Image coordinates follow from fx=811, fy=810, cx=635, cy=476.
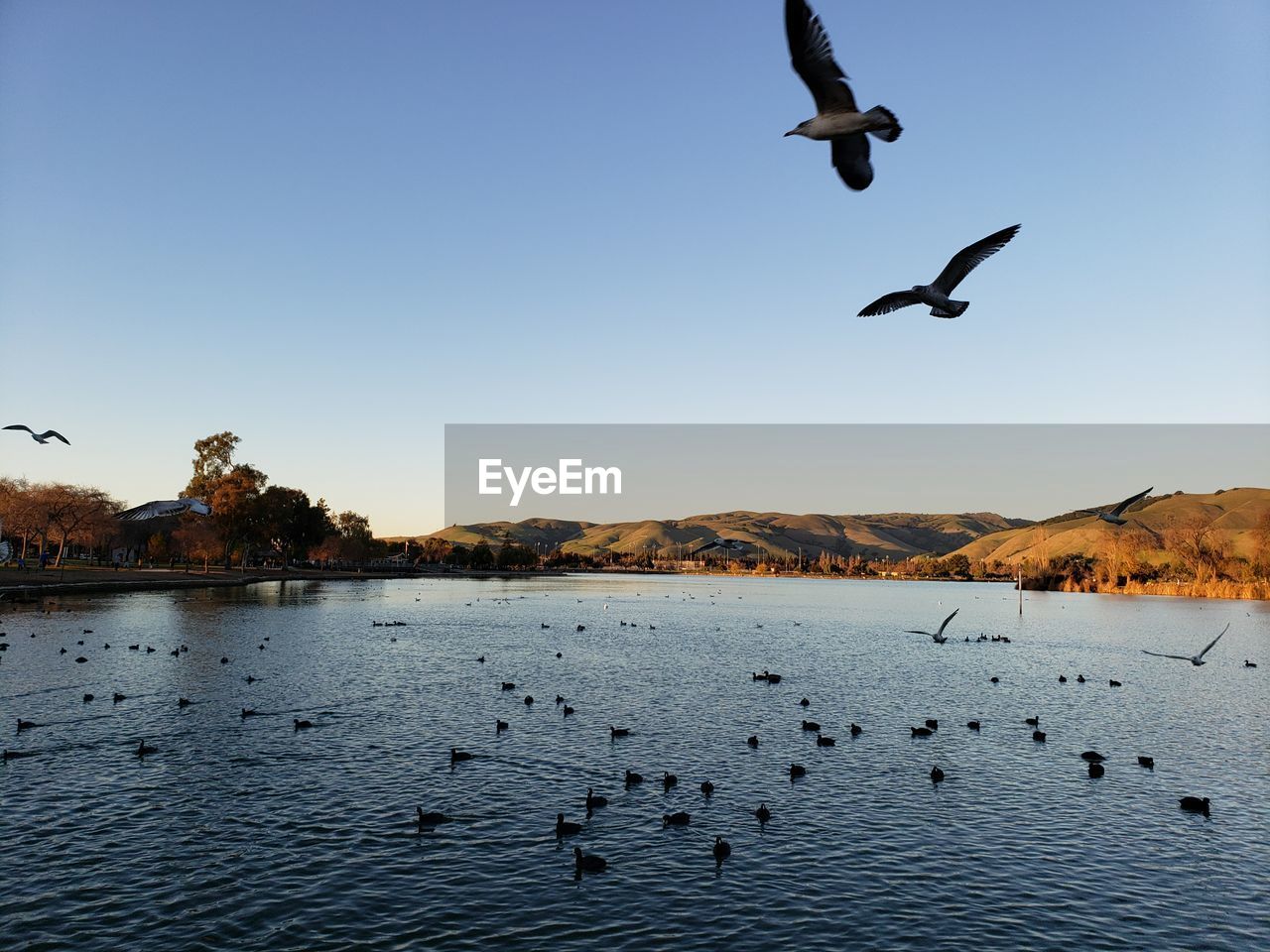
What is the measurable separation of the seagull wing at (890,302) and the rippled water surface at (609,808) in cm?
1245

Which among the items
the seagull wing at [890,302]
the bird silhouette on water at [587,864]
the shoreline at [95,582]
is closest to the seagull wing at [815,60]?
the seagull wing at [890,302]

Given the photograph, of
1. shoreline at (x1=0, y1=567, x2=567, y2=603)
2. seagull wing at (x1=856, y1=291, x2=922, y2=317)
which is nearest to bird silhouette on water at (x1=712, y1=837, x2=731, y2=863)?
seagull wing at (x1=856, y1=291, x2=922, y2=317)

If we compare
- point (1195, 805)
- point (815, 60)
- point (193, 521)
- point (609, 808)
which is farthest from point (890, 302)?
point (193, 521)

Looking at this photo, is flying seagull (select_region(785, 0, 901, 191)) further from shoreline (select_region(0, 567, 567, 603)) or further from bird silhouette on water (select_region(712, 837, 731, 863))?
shoreline (select_region(0, 567, 567, 603))

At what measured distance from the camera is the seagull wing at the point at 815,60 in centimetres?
916

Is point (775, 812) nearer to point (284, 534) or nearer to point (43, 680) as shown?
point (43, 680)

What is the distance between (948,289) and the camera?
14102 millimetres

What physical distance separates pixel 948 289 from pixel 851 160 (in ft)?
13.9

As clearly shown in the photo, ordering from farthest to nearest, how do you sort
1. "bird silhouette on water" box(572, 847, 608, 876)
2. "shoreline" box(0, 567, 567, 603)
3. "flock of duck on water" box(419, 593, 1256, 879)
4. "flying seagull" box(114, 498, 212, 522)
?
"flying seagull" box(114, 498, 212, 522)
"shoreline" box(0, 567, 567, 603)
"flock of duck on water" box(419, 593, 1256, 879)
"bird silhouette on water" box(572, 847, 608, 876)

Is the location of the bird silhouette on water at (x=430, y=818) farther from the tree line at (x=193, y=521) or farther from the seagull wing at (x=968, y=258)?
the tree line at (x=193, y=521)

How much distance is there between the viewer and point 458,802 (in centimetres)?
2434

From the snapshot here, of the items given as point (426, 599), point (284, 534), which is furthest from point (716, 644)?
point (284, 534)

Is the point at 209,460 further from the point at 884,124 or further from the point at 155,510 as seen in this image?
the point at 884,124

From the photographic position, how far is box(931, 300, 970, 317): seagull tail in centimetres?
1370
